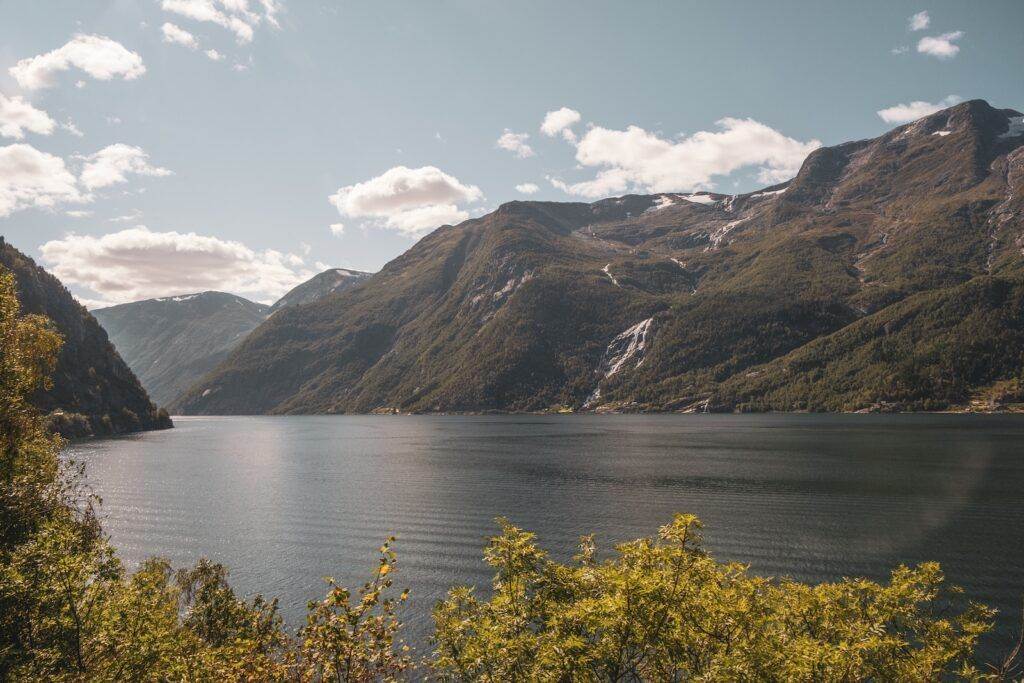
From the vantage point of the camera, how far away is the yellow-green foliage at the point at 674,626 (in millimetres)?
16500

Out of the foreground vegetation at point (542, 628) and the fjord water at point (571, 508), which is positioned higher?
the foreground vegetation at point (542, 628)

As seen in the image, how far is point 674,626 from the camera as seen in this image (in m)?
19.2

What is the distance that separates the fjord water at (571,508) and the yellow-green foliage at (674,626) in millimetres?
25499

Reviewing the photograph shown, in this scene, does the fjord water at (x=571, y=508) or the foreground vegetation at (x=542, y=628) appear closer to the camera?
the foreground vegetation at (x=542, y=628)

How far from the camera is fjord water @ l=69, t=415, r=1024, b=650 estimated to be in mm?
57688

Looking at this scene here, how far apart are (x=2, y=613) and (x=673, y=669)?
25.0 metres

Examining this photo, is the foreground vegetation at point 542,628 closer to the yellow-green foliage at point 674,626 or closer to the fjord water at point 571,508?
the yellow-green foliage at point 674,626

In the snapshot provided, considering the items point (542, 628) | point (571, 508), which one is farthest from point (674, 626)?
point (571, 508)

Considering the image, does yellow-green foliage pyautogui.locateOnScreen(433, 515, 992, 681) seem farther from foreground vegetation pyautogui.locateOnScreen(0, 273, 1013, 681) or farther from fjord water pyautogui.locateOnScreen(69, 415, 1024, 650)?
fjord water pyautogui.locateOnScreen(69, 415, 1024, 650)

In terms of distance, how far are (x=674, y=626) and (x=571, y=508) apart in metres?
71.3

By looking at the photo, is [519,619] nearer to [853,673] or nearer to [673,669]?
[673,669]

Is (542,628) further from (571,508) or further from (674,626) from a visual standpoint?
(571,508)

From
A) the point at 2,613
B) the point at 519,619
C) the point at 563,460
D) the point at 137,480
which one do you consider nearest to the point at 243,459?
the point at 137,480

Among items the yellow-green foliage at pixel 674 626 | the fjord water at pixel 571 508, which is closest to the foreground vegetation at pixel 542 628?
the yellow-green foliage at pixel 674 626
